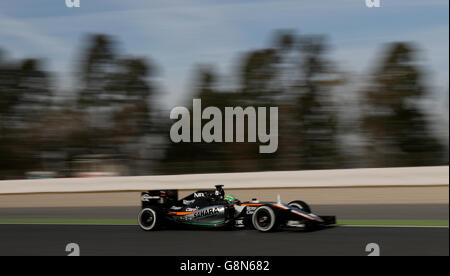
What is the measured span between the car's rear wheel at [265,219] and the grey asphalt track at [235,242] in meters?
0.12

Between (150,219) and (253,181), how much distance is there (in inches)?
195

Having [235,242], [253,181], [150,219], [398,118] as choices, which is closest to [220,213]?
[235,242]

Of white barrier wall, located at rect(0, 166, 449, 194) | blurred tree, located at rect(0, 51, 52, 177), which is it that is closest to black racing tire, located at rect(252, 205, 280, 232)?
white barrier wall, located at rect(0, 166, 449, 194)

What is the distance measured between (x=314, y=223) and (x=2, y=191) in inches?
428

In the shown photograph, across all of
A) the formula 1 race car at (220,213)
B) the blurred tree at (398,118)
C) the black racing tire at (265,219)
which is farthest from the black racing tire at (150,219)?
the blurred tree at (398,118)

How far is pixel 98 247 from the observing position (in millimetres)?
7711

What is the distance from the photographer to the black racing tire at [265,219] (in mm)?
8203

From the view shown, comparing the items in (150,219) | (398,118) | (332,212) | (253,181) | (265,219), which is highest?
(398,118)

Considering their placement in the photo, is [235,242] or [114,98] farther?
[114,98]

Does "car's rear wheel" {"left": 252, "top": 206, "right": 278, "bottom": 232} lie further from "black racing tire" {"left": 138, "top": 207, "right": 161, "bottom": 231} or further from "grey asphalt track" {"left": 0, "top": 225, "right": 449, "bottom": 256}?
"black racing tire" {"left": 138, "top": 207, "right": 161, "bottom": 231}

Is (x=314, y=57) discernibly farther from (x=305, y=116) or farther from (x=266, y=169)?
(x=266, y=169)

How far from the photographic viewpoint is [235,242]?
24.8 feet

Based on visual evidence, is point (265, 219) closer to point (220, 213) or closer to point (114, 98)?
point (220, 213)
